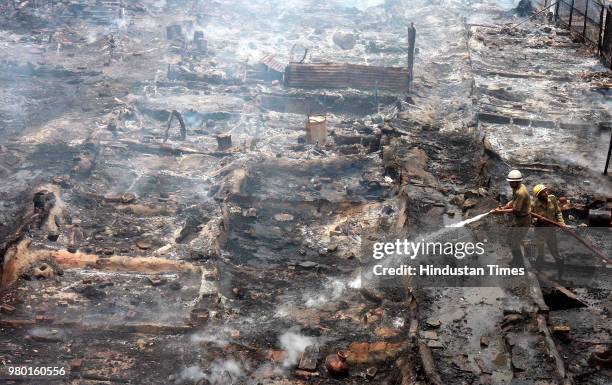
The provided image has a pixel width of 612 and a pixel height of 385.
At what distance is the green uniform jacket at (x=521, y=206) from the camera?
7285mm

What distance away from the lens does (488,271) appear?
7523 millimetres

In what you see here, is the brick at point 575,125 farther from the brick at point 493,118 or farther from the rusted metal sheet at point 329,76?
the rusted metal sheet at point 329,76

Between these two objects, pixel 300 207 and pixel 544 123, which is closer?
pixel 300 207

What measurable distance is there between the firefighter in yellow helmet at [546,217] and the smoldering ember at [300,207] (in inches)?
1.7

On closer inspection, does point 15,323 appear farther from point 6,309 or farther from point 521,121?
point 521,121

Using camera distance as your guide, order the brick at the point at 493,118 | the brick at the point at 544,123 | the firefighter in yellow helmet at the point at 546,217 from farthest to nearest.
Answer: the brick at the point at 493,118
the brick at the point at 544,123
the firefighter in yellow helmet at the point at 546,217

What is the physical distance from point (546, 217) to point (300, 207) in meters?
4.89

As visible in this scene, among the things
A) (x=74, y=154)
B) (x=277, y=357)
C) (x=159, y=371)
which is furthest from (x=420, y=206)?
(x=74, y=154)

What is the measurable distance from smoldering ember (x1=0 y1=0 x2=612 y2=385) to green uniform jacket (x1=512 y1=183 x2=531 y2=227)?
0.04m

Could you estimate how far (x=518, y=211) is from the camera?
291 inches

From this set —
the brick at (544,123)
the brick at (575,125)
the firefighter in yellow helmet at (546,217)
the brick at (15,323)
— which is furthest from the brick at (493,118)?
the brick at (15,323)

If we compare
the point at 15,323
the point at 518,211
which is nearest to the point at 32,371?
the point at 15,323

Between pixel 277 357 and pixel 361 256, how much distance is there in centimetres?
298

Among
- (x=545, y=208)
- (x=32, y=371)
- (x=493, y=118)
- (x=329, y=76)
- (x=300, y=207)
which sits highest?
(x=545, y=208)
